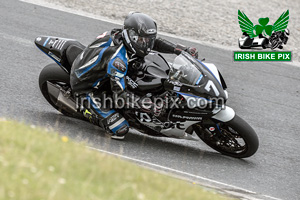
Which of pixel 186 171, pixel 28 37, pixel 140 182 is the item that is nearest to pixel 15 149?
pixel 140 182

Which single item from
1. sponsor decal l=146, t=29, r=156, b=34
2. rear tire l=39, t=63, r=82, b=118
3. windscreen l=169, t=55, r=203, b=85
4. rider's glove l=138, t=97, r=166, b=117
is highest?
sponsor decal l=146, t=29, r=156, b=34

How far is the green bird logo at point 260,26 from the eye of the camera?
13.0m

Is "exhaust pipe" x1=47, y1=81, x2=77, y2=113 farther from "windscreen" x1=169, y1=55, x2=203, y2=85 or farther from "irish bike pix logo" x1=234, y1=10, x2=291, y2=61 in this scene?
"irish bike pix logo" x1=234, y1=10, x2=291, y2=61

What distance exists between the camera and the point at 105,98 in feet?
20.6

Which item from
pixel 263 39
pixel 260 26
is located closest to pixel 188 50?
pixel 263 39

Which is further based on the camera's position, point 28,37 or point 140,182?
point 28,37

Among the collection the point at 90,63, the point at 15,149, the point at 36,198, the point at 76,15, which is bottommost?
the point at 76,15

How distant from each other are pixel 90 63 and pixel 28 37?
13.5 feet

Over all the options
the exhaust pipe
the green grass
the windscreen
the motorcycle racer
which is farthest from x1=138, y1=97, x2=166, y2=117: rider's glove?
the green grass

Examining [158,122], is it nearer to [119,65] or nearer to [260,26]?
[119,65]

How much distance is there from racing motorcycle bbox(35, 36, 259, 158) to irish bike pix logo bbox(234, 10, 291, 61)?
5.13 metres

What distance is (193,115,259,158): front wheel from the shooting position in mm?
5844

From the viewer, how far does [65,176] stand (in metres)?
3.34

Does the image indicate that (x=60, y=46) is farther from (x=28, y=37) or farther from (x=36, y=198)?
(x=36, y=198)
